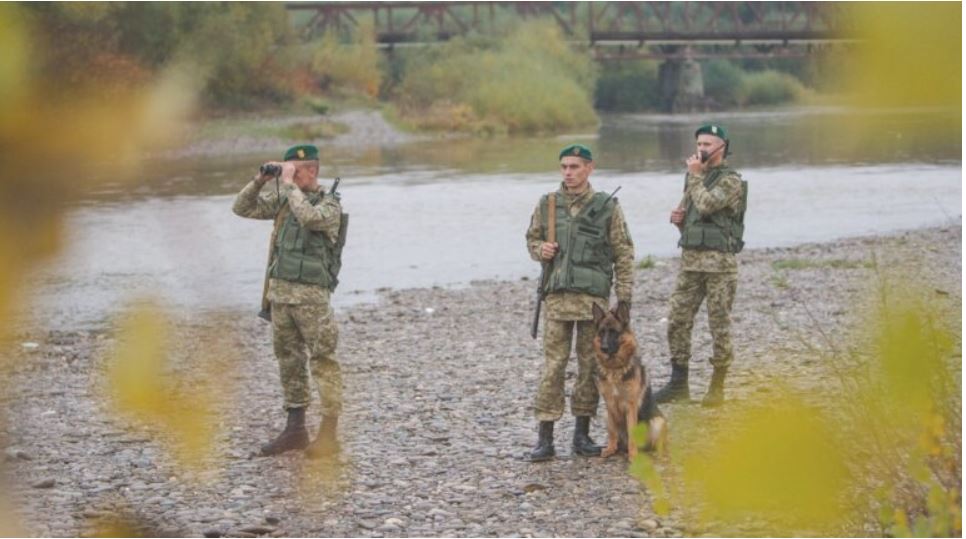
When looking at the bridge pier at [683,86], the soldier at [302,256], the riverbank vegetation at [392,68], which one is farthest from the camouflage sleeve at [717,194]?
the bridge pier at [683,86]

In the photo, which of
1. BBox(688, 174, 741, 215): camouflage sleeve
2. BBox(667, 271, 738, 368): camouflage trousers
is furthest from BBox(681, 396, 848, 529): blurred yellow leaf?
BBox(667, 271, 738, 368): camouflage trousers

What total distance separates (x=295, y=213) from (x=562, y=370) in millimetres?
1557

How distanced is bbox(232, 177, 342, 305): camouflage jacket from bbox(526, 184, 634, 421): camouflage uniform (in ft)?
3.36

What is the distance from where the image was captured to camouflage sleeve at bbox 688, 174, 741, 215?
8.18 meters

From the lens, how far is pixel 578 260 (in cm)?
716

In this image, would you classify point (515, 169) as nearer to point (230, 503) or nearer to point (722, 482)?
point (230, 503)

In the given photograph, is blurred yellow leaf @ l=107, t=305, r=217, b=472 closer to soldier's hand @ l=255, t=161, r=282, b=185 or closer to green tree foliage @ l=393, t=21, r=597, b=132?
soldier's hand @ l=255, t=161, r=282, b=185

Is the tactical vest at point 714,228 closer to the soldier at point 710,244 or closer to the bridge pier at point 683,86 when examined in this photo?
the soldier at point 710,244

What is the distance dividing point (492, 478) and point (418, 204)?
2324cm

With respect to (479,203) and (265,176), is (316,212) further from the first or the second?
(479,203)

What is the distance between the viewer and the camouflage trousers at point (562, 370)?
725 cm

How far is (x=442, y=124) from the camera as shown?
53.0 metres

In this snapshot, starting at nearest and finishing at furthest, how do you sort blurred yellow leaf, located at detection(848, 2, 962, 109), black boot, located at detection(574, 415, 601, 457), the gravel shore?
blurred yellow leaf, located at detection(848, 2, 962, 109) → the gravel shore → black boot, located at detection(574, 415, 601, 457)

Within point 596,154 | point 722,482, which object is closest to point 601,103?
point 596,154
